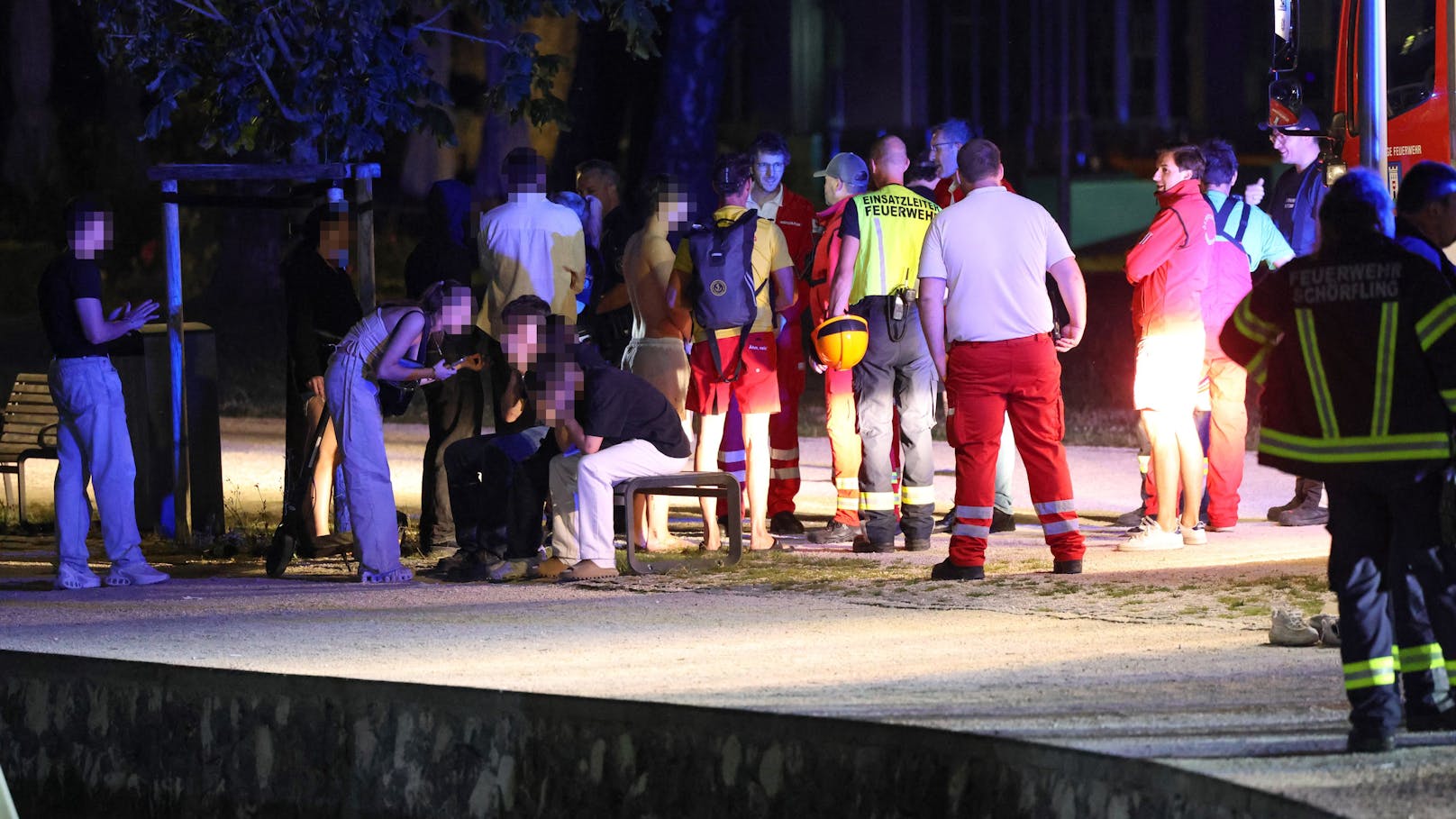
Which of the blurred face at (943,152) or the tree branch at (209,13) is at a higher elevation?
the tree branch at (209,13)

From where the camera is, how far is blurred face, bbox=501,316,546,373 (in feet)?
32.3

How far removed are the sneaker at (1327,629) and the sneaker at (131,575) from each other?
522cm

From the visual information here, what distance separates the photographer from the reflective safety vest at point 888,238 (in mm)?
10750

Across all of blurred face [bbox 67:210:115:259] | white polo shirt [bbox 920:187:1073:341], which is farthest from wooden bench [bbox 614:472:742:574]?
blurred face [bbox 67:210:115:259]

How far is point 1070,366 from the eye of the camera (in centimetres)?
2250

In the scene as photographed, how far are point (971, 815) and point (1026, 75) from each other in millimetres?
26177

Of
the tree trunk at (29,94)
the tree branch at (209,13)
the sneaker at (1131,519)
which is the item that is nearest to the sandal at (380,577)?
the sneaker at (1131,519)

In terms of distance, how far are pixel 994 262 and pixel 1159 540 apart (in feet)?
5.99

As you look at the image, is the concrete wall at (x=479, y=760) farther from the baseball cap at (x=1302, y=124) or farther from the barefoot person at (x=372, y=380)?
the baseball cap at (x=1302, y=124)

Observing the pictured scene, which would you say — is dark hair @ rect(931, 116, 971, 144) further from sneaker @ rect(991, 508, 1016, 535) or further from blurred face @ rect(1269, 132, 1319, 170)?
sneaker @ rect(991, 508, 1016, 535)

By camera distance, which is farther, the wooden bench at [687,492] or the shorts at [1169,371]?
the shorts at [1169,371]

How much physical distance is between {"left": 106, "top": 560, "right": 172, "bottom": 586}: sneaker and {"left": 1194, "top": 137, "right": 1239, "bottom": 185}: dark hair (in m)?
5.26

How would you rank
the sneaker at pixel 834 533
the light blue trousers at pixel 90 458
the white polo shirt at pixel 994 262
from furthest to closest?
the sneaker at pixel 834 533, the light blue trousers at pixel 90 458, the white polo shirt at pixel 994 262

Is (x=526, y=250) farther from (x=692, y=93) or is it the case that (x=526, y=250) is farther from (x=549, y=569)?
(x=692, y=93)
